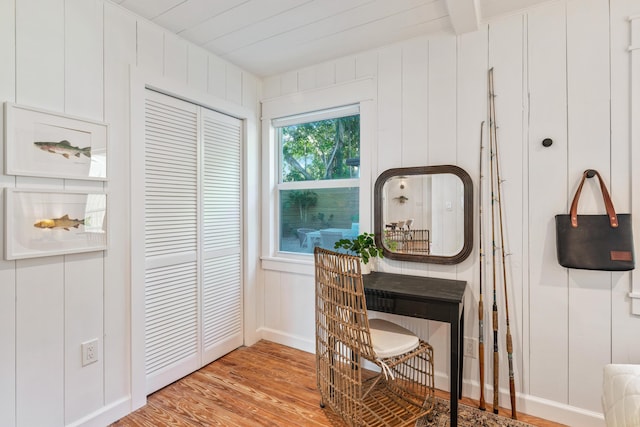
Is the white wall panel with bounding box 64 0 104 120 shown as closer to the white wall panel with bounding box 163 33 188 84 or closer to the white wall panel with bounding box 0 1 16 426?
the white wall panel with bounding box 0 1 16 426

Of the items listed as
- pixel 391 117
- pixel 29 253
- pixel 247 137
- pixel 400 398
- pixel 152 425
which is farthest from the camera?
pixel 247 137

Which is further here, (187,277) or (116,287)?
(187,277)

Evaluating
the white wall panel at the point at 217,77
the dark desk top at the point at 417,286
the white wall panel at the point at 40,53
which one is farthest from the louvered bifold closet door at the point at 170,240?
the dark desk top at the point at 417,286

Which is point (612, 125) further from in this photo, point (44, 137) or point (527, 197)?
point (44, 137)

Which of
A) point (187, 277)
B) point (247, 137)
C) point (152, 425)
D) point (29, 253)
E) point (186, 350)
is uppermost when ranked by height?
point (247, 137)

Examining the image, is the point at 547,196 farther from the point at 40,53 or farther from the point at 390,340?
the point at 40,53

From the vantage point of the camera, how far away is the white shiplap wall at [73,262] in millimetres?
1423

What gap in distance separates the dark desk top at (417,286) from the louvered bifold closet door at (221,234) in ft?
3.95

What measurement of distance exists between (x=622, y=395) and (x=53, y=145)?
2.71 m

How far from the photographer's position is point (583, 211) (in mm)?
1686

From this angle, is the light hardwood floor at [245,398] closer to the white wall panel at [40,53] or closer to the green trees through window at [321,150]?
the green trees through window at [321,150]

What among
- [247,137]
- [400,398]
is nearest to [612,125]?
[400,398]

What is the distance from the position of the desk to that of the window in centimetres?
71

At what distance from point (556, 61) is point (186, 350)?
3.05 m
